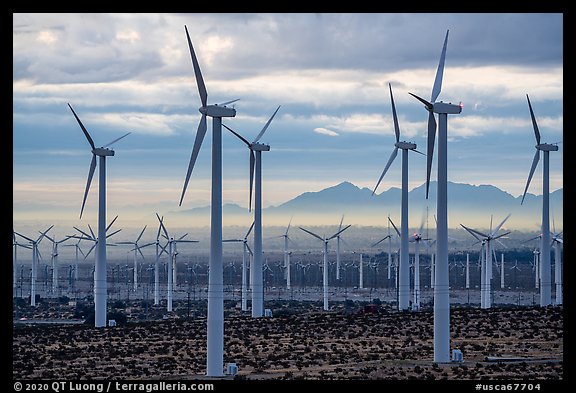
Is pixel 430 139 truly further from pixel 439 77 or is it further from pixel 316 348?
pixel 316 348

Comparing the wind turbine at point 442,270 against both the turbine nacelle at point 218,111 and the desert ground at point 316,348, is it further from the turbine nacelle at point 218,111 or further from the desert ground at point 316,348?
the turbine nacelle at point 218,111

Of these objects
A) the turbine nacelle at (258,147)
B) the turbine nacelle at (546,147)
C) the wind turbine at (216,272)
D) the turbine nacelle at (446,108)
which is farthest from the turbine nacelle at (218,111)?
the turbine nacelle at (546,147)

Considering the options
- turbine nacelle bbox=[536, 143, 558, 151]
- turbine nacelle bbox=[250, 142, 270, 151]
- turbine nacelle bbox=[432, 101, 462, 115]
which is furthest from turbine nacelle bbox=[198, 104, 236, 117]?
turbine nacelle bbox=[536, 143, 558, 151]

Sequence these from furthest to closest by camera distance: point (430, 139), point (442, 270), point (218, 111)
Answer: point (430, 139), point (442, 270), point (218, 111)

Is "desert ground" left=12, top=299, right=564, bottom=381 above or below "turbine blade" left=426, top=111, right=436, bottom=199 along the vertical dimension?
below

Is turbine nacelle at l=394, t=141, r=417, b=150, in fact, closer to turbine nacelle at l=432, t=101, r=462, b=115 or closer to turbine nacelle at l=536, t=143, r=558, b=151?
turbine nacelle at l=536, t=143, r=558, b=151

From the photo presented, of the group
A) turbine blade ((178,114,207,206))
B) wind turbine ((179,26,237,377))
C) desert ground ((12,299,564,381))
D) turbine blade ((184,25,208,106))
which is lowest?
desert ground ((12,299,564,381))

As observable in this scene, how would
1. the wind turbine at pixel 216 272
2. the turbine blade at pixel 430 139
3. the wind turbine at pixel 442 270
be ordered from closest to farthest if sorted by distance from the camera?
the wind turbine at pixel 216 272
the wind turbine at pixel 442 270
the turbine blade at pixel 430 139

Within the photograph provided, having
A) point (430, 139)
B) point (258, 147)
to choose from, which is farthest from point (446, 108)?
point (258, 147)
